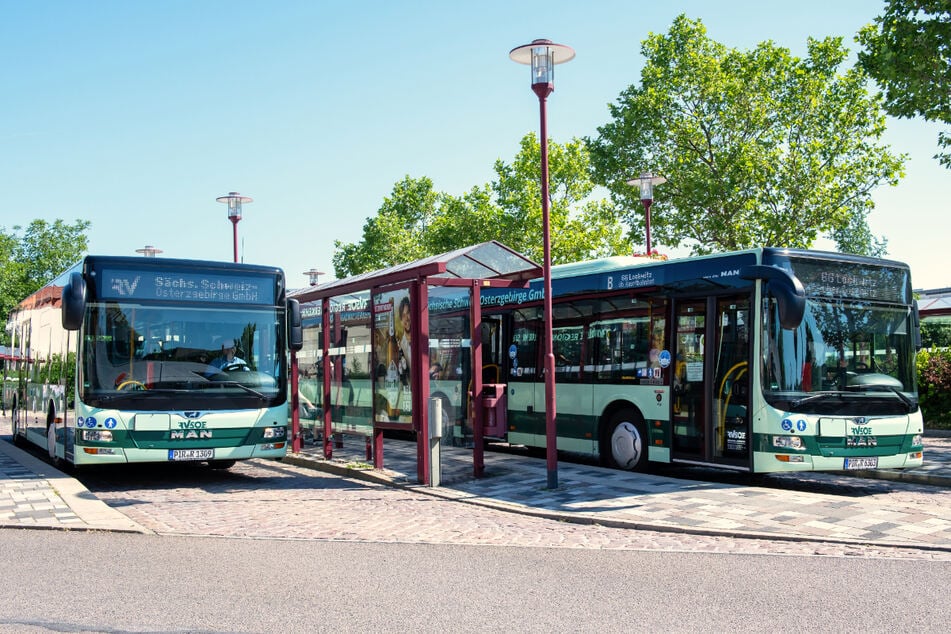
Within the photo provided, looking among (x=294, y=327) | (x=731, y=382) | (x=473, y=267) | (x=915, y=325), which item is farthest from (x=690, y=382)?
(x=294, y=327)

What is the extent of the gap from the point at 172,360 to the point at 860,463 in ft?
28.0

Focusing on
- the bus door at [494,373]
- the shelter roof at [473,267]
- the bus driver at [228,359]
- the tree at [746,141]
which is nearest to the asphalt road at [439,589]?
the bus driver at [228,359]

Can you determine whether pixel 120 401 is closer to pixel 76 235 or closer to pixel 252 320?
pixel 252 320

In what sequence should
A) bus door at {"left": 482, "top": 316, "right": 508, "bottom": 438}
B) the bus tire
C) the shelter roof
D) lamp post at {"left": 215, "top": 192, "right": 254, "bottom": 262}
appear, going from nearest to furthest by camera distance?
the shelter roof < the bus tire < bus door at {"left": 482, "top": 316, "right": 508, "bottom": 438} < lamp post at {"left": 215, "top": 192, "right": 254, "bottom": 262}

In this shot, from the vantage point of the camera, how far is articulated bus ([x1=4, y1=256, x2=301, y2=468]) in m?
12.2

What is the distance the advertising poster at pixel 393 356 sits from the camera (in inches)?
529

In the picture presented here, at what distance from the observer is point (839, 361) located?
11.9 meters

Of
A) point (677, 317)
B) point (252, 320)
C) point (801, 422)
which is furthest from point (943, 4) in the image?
point (252, 320)

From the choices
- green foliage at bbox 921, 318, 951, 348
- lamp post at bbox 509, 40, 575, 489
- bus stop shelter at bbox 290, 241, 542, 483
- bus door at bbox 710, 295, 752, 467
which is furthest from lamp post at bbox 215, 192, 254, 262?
green foliage at bbox 921, 318, 951, 348

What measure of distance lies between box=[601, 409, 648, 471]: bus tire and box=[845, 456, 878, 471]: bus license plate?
2876 mm

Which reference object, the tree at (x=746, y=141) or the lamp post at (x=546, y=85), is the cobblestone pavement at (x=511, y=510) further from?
the tree at (x=746, y=141)

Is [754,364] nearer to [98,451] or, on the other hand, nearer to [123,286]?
[123,286]

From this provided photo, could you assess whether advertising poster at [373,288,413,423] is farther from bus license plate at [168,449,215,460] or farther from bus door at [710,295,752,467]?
bus door at [710,295,752,467]

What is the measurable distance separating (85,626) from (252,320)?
7676mm
